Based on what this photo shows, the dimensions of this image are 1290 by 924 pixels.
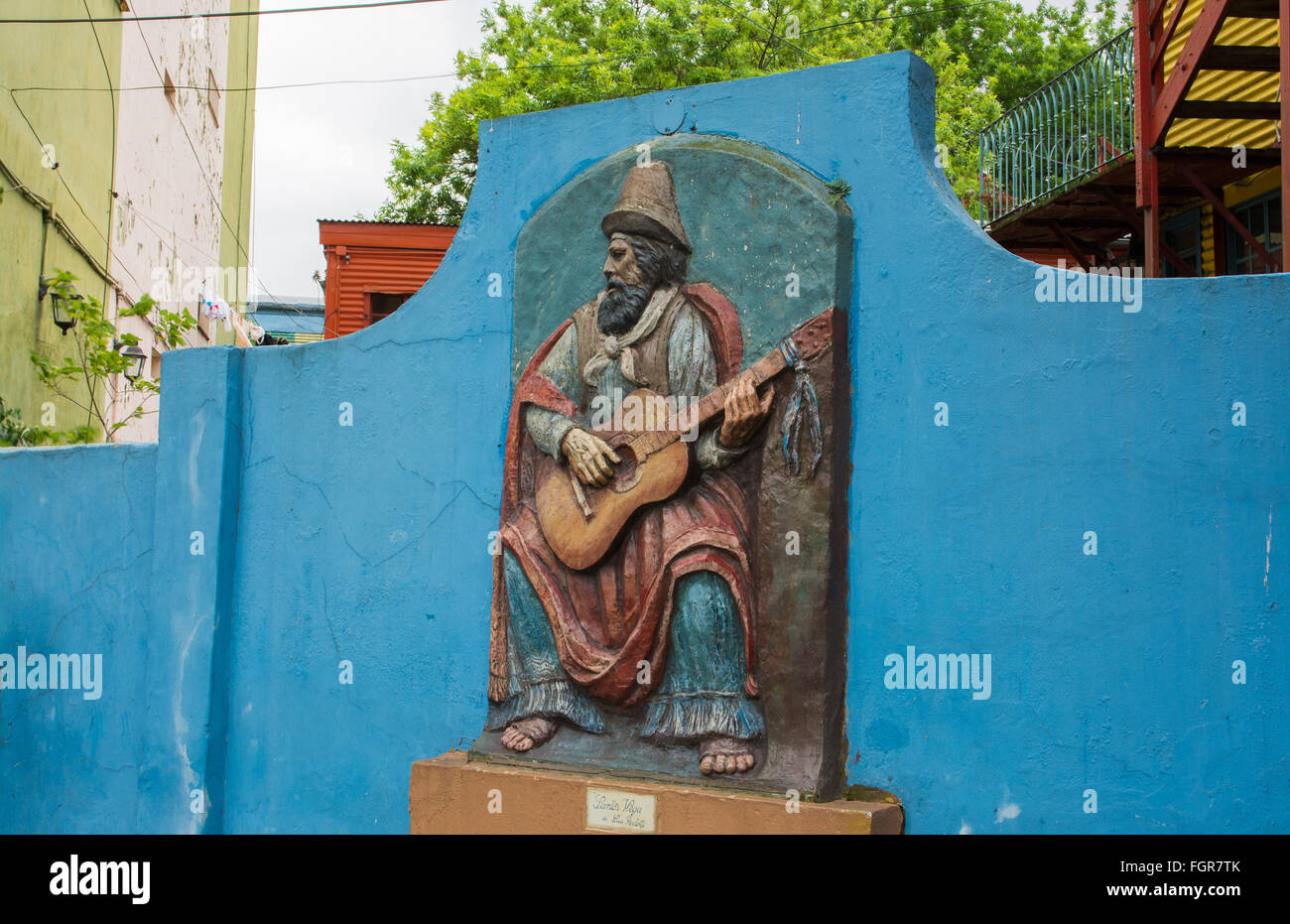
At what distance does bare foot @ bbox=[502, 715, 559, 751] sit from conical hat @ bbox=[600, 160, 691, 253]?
6.43ft

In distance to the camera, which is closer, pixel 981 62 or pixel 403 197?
pixel 403 197

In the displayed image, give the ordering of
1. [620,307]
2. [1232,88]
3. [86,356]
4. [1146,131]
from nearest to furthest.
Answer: [620,307], [1146,131], [86,356], [1232,88]

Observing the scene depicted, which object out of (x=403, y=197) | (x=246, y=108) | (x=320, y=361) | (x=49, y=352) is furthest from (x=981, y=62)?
(x=320, y=361)

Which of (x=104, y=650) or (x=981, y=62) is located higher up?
(x=981, y=62)

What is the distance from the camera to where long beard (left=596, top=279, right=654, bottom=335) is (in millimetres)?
4609

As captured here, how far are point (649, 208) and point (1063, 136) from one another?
785 centimetres

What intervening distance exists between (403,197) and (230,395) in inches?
660

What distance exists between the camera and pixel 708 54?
60.5 feet

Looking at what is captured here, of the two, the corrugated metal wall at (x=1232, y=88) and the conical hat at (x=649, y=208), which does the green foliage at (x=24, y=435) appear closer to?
the conical hat at (x=649, y=208)

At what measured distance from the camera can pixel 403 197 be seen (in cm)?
2156

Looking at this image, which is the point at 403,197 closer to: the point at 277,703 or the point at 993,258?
the point at 277,703

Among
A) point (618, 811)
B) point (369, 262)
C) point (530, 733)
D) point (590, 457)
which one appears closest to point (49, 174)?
point (590, 457)

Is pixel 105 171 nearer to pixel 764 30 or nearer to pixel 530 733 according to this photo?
pixel 530 733

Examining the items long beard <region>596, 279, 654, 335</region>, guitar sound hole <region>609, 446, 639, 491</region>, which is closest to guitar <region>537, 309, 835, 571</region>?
guitar sound hole <region>609, 446, 639, 491</region>
